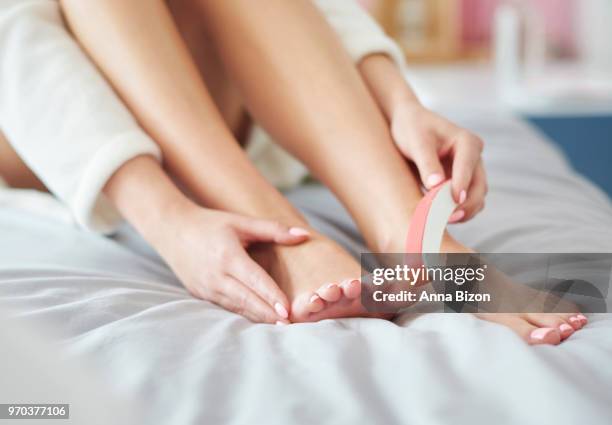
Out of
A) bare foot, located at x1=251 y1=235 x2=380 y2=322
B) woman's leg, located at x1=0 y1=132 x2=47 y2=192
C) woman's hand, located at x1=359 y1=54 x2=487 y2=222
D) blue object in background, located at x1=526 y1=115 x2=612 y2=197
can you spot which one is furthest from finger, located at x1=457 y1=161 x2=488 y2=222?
blue object in background, located at x1=526 y1=115 x2=612 y2=197

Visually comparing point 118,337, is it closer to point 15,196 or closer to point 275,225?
point 275,225

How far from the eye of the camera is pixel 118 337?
1.89 ft

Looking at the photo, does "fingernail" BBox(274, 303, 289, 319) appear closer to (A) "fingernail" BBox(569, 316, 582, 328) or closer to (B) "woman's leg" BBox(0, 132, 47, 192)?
(A) "fingernail" BBox(569, 316, 582, 328)

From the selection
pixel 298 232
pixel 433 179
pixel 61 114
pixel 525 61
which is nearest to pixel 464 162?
pixel 433 179

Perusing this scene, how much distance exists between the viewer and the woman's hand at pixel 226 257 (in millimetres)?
698

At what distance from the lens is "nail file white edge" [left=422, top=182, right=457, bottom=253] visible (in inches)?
28.4

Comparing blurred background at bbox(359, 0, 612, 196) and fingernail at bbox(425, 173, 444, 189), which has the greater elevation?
fingernail at bbox(425, 173, 444, 189)

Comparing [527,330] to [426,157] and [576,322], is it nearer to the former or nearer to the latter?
[576,322]

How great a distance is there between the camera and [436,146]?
0.81 m

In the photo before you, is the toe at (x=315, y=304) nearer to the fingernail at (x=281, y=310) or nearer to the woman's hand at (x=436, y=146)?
the fingernail at (x=281, y=310)

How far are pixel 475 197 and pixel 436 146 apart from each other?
0.21 feet

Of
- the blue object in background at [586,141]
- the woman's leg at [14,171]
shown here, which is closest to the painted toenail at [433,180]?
the woman's leg at [14,171]

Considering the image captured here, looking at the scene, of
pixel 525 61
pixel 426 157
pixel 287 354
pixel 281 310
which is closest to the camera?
pixel 287 354

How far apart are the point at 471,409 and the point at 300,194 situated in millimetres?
617
